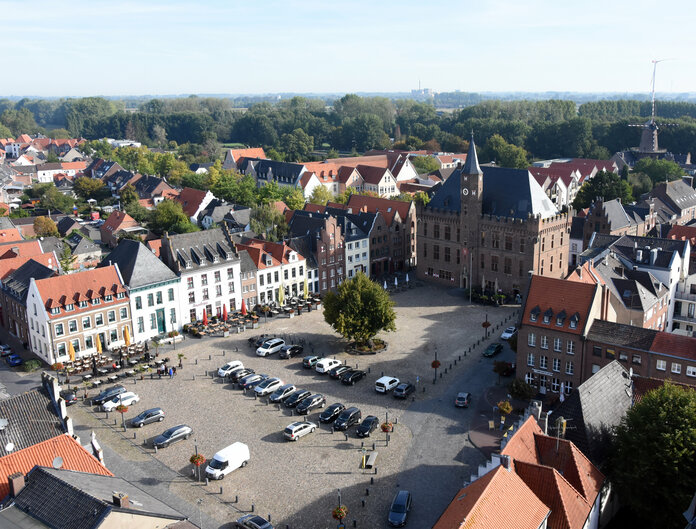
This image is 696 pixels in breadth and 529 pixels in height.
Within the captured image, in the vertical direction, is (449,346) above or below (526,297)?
below

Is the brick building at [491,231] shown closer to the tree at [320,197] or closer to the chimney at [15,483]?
the tree at [320,197]

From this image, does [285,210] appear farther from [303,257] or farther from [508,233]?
[508,233]

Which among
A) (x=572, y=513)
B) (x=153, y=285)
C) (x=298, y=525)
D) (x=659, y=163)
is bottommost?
(x=298, y=525)

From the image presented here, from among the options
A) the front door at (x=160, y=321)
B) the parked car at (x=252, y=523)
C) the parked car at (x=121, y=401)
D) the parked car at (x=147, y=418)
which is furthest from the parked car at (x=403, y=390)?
the front door at (x=160, y=321)

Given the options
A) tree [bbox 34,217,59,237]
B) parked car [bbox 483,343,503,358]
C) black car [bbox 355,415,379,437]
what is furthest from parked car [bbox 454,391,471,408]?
tree [bbox 34,217,59,237]

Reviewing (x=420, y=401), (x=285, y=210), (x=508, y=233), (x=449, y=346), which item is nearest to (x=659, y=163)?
(x=508, y=233)

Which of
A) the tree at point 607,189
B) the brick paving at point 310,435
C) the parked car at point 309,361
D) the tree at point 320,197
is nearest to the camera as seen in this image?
the brick paving at point 310,435

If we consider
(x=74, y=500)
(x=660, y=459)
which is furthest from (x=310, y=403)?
(x=660, y=459)
